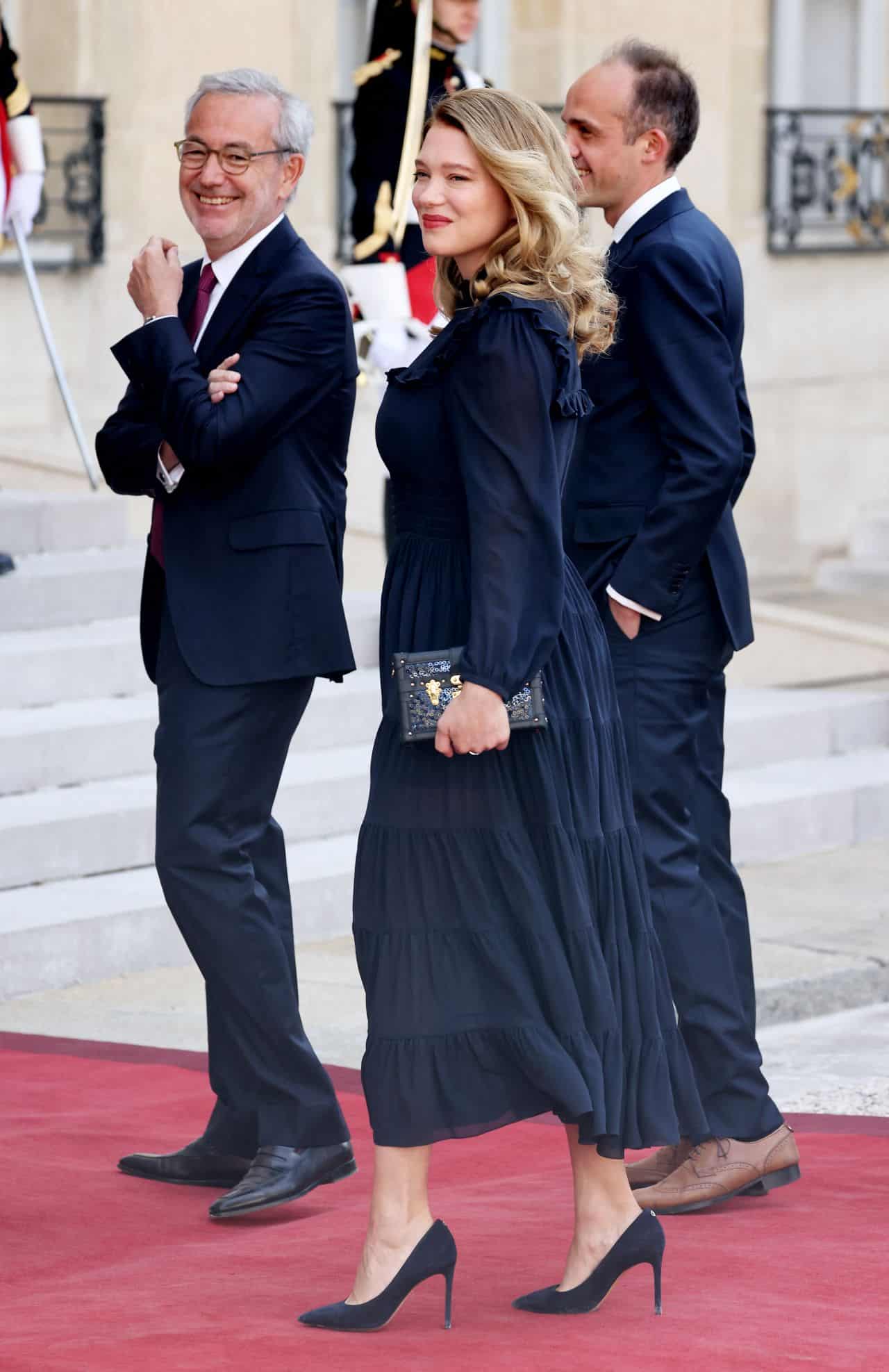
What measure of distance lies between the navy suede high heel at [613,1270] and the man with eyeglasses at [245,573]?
860 mm

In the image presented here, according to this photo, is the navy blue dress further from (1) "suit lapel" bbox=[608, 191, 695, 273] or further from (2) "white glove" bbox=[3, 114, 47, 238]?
(2) "white glove" bbox=[3, 114, 47, 238]

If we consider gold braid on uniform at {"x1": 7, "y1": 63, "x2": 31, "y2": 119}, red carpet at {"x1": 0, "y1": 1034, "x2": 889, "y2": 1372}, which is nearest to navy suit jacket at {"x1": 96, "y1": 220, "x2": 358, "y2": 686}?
red carpet at {"x1": 0, "y1": 1034, "x2": 889, "y2": 1372}

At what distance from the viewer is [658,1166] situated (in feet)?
15.1

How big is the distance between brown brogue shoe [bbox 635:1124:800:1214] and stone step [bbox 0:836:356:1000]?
220 centimetres

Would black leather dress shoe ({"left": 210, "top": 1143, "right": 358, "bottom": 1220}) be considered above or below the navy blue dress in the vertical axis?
below

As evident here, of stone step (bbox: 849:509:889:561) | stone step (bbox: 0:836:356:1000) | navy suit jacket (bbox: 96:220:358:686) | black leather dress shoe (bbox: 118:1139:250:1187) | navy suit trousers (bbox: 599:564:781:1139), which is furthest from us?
stone step (bbox: 849:509:889:561)

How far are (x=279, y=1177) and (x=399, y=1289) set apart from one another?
88 centimetres

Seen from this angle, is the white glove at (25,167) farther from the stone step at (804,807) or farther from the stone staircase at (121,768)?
the stone step at (804,807)

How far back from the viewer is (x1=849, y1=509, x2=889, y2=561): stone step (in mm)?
14898

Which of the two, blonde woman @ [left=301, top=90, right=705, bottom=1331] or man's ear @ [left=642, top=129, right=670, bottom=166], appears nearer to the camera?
blonde woman @ [left=301, top=90, right=705, bottom=1331]

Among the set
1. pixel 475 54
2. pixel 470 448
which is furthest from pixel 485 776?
pixel 475 54

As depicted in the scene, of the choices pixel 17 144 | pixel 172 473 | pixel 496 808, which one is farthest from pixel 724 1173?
pixel 17 144

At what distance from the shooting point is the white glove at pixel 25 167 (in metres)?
8.41

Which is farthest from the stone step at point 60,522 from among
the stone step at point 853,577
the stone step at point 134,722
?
the stone step at point 853,577
